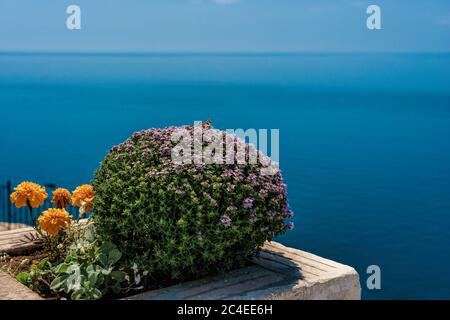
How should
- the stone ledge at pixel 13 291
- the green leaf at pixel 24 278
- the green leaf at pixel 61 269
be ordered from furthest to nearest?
the green leaf at pixel 24 278, the green leaf at pixel 61 269, the stone ledge at pixel 13 291

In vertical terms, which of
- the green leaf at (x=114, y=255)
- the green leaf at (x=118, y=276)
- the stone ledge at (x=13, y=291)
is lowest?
the stone ledge at (x=13, y=291)

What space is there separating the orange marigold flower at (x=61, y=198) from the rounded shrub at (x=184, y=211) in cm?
83

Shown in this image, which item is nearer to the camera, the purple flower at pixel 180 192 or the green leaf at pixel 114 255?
the purple flower at pixel 180 192

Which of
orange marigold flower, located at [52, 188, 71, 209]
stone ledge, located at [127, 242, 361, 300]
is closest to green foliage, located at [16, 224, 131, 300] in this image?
stone ledge, located at [127, 242, 361, 300]

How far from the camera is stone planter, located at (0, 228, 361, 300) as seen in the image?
5.57 metres

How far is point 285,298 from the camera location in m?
5.62

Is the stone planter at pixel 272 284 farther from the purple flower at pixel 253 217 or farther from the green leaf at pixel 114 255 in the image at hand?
the purple flower at pixel 253 217

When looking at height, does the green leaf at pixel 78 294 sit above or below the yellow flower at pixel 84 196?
below

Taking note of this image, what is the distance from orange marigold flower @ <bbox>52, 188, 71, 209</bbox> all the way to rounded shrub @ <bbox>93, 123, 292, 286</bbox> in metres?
0.83

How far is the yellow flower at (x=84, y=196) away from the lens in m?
6.65

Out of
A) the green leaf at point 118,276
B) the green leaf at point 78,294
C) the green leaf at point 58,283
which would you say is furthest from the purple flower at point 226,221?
the green leaf at point 58,283
